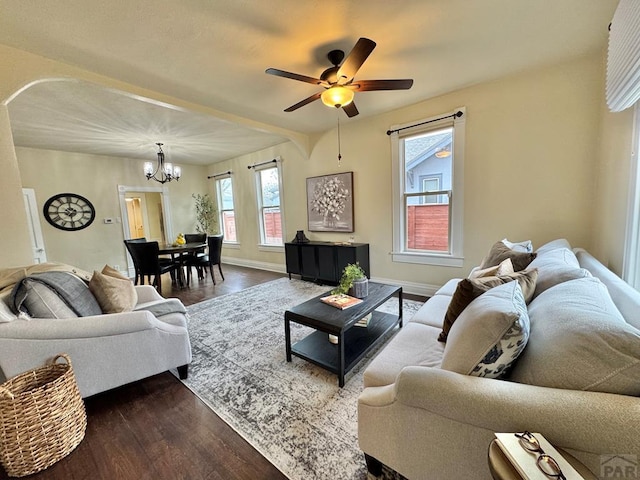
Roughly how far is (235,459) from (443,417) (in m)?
1.14

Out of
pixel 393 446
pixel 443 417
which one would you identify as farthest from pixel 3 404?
pixel 443 417

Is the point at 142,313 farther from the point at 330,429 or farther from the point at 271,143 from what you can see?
the point at 271,143

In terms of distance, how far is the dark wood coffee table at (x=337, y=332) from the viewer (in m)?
1.89

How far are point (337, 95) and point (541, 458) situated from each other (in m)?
2.47

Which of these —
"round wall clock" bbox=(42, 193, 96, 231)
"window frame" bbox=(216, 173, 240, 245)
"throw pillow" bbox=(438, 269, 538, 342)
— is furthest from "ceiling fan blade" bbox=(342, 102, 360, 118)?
"round wall clock" bbox=(42, 193, 96, 231)

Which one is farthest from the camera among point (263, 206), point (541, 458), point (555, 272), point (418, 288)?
point (263, 206)

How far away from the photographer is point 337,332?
1850 mm

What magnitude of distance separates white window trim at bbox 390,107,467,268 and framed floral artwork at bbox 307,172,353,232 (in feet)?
2.59

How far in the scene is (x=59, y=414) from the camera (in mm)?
1400

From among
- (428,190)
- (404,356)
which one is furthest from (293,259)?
(404,356)

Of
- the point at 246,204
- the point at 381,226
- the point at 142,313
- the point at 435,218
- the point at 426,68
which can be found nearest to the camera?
the point at 142,313

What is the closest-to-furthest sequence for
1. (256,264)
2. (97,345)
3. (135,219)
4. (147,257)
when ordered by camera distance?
(97,345)
(147,257)
(256,264)
(135,219)

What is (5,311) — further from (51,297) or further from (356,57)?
(356,57)

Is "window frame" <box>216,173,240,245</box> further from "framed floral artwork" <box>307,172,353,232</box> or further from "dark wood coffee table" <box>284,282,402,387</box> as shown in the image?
"dark wood coffee table" <box>284,282,402,387</box>
